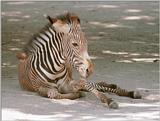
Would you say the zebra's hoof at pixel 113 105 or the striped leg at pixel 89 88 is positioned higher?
the striped leg at pixel 89 88

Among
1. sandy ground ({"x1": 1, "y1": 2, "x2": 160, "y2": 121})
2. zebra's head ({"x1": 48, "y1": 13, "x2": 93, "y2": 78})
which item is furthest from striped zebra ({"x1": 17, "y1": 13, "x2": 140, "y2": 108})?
sandy ground ({"x1": 1, "y1": 2, "x2": 160, "y2": 121})

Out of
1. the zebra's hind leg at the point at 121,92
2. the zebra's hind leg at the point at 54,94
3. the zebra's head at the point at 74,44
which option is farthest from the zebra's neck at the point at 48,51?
the zebra's hind leg at the point at 121,92

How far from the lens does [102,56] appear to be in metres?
13.1

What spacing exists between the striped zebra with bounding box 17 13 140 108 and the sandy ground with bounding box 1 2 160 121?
0.59 ft

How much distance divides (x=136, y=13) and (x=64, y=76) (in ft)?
34.5

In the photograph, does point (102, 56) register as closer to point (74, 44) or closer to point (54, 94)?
point (74, 44)

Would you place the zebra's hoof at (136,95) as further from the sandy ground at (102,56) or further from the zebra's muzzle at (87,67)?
the zebra's muzzle at (87,67)

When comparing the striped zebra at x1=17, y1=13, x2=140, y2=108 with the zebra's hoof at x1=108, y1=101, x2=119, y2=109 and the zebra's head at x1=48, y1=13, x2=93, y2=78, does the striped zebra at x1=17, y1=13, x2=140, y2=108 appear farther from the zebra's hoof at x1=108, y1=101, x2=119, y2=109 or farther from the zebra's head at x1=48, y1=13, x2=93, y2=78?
the zebra's hoof at x1=108, y1=101, x2=119, y2=109

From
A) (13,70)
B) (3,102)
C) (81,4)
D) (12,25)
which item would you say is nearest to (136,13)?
(81,4)

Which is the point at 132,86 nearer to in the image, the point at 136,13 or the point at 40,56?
the point at 40,56

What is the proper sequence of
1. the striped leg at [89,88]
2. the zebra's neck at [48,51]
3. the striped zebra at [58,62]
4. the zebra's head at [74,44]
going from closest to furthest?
the striped leg at [89,88] → the zebra's head at [74,44] → the striped zebra at [58,62] → the zebra's neck at [48,51]

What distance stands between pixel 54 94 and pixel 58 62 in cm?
63

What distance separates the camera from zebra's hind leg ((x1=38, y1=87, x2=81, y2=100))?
340 inches

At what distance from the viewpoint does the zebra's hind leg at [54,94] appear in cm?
864
